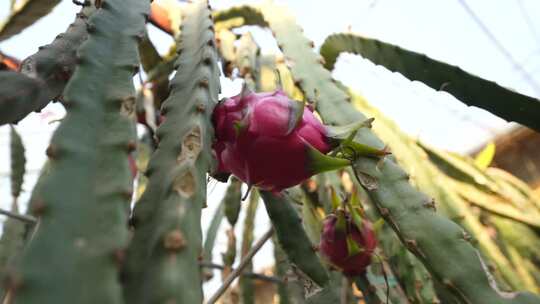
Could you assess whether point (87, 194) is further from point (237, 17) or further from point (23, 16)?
point (237, 17)

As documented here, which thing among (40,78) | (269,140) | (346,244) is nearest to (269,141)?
(269,140)

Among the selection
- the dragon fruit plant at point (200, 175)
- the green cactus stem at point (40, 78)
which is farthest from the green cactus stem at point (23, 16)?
the green cactus stem at point (40, 78)

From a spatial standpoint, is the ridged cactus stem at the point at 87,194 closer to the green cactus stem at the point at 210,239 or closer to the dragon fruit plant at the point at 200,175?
the dragon fruit plant at the point at 200,175

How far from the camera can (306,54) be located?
0.96 m

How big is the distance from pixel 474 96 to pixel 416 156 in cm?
50

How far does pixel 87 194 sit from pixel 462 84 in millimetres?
572

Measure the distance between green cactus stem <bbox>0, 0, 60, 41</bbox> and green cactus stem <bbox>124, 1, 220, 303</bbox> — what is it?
727mm

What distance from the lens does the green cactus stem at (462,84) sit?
2.19 ft

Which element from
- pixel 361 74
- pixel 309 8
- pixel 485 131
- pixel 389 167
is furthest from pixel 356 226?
pixel 485 131

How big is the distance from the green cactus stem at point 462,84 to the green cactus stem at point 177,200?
34 cm

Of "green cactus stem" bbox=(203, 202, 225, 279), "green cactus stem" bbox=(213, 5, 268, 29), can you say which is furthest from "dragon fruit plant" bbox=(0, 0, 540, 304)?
"green cactus stem" bbox=(213, 5, 268, 29)

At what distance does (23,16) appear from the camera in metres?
1.15

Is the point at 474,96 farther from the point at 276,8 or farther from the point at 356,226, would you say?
the point at 276,8

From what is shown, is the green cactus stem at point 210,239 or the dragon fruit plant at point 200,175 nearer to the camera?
the dragon fruit plant at point 200,175
